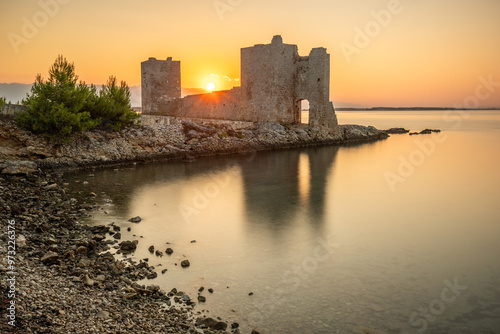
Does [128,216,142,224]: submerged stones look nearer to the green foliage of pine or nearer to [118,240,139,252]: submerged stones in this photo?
[118,240,139,252]: submerged stones

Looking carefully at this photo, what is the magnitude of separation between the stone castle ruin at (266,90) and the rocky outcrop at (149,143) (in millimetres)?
1282

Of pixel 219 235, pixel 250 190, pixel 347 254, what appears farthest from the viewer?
pixel 250 190

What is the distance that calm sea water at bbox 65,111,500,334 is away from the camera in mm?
5129

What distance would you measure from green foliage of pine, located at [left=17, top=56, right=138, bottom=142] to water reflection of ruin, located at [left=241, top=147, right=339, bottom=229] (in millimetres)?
6561

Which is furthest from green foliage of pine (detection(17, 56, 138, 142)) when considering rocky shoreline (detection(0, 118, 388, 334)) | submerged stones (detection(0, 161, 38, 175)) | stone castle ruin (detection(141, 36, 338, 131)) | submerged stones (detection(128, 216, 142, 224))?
submerged stones (detection(128, 216, 142, 224))

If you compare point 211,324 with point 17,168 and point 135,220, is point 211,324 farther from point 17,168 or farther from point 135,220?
point 17,168

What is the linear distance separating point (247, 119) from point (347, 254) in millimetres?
19192

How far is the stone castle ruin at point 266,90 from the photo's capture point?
24922 millimetres

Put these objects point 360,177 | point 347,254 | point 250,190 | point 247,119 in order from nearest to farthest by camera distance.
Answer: point 347,254 → point 250,190 → point 360,177 → point 247,119

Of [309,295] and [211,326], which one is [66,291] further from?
[309,295]

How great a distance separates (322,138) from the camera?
2606cm

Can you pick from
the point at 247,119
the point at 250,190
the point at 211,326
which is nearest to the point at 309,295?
the point at 211,326

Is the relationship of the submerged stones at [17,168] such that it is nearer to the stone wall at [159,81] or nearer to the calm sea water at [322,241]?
the calm sea water at [322,241]

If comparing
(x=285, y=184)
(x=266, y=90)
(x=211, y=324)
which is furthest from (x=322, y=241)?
(x=266, y=90)
